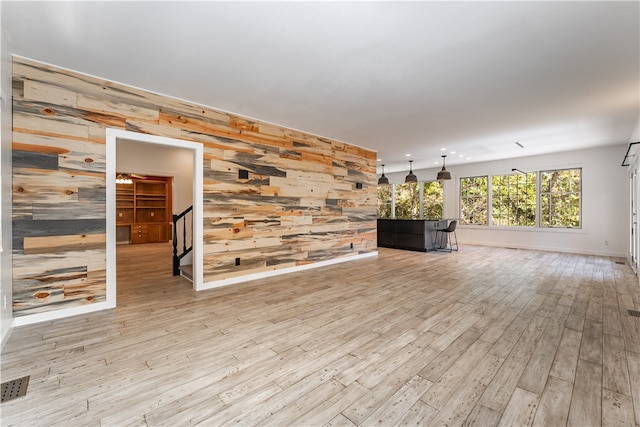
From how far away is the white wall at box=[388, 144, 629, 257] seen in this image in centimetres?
714

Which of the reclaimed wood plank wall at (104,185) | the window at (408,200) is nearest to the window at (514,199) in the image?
the window at (408,200)

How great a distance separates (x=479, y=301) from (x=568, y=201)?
6.79m

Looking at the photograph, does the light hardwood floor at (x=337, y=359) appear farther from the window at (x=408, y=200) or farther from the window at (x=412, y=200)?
the window at (x=408, y=200)

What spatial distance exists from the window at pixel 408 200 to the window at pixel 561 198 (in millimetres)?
4009

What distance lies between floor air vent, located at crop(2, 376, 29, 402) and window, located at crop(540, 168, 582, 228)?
10.9m

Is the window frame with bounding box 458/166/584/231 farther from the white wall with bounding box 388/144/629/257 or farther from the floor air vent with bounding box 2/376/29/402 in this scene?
the floor air vent with bounding box 2/376/29/402

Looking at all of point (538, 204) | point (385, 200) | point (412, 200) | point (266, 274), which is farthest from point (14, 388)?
point (385, 200)

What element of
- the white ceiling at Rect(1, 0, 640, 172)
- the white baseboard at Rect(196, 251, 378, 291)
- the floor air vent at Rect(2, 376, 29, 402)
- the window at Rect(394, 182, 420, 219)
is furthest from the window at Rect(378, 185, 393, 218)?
the floor air vent at Rect(2, 376, 29, 402)

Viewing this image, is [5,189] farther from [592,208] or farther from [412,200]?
[592,208]

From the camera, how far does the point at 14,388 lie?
1887 mm

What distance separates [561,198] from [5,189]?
1146 cm

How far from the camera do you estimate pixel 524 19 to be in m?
2.39

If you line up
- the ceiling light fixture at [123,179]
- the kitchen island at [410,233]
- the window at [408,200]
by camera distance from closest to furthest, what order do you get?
the kitchen island at [410,233], the ceiling light fixture at [123,179], the window at [408,200]

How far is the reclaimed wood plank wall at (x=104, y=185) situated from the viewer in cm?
302
